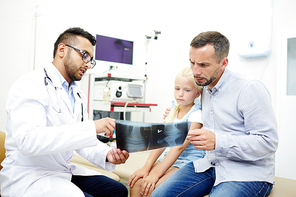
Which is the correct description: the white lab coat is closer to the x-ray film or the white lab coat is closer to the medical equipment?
the x-ray film

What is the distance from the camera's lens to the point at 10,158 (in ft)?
3.77

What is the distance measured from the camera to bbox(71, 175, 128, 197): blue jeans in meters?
1.40

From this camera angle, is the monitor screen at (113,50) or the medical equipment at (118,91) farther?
the monitor screen at (113,50)

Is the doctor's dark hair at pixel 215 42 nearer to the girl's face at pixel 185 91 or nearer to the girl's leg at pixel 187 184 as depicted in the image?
the girl's face at pixel 185 91

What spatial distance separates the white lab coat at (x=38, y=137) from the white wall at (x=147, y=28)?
195cm

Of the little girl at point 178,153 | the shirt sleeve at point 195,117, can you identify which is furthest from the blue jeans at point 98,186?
the shirt sleeve at point 195,117

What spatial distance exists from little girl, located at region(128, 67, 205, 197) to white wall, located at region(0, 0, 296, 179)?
147 centimetres

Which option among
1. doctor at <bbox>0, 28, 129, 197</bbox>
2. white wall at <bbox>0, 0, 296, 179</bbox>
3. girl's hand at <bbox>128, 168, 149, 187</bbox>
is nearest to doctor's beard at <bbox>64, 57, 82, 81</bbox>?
doctor at <bbox>0, 28, 129, 197</bbox>

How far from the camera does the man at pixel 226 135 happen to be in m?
1.10

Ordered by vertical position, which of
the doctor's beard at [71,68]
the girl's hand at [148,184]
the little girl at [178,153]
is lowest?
the girl's hand at [148,184]

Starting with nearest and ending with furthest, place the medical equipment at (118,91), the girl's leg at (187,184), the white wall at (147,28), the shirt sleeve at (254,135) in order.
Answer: the shirt sleeve at (254,135)
the girl's leg at (187,184)
the white wall at (147,28)
the medical equipment at (118,91)

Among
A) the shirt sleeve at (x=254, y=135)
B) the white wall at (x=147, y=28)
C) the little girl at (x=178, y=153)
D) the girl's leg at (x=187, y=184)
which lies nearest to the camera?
the shirt sleeve at (x=254, y=135)

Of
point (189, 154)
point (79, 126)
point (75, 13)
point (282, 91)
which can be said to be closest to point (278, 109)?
point (282, 91)

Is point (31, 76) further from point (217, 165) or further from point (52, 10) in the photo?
point (52, 10)
